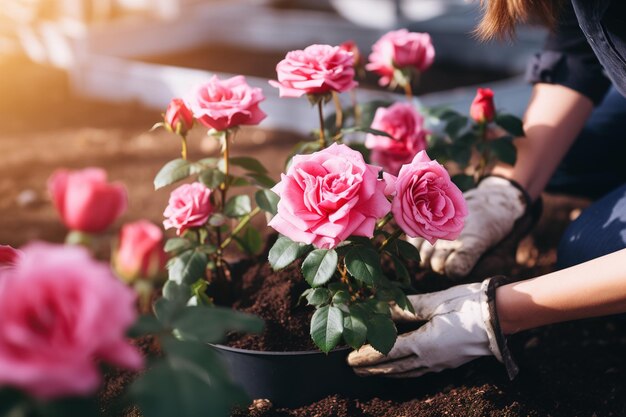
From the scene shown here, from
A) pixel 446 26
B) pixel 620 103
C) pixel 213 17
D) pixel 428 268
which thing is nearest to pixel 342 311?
pixel 428 268

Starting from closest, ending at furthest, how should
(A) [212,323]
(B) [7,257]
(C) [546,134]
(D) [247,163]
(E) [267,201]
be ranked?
(A) [212,323] → (B) [7,257] → (E) [267,201] → (D) [247,163] → (C) [546,134]

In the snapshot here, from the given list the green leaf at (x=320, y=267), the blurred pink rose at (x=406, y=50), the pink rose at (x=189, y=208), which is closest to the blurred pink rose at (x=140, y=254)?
the green leaf at (x=320, y=267)

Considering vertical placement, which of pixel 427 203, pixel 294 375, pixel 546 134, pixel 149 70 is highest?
pixel 427 203

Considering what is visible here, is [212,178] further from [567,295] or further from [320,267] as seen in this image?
[567,295]

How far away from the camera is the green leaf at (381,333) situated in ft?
4.19

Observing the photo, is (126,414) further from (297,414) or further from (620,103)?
(620,103)

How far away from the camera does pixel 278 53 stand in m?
4.98

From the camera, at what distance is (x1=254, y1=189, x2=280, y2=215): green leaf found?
1454 mm

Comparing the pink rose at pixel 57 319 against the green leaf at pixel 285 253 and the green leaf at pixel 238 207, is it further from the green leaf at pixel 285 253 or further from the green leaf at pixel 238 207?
the green leaf at pixel 238 207

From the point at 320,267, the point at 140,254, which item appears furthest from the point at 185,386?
the point at 320,267

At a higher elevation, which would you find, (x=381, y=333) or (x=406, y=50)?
(x=406, y=50)

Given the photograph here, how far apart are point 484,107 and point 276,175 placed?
1.38 meters

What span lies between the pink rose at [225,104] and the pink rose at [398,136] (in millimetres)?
362

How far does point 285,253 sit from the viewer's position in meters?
1.30
